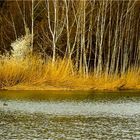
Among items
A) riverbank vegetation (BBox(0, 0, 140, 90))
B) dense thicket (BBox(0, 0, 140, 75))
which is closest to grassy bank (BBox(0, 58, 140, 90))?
riverbank vegetation (BBox(0, 0, 140, 90))

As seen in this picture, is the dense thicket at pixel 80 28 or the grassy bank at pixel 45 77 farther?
the dense thicket at pixel 80 28

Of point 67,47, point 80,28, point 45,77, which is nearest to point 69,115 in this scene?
point 45,77

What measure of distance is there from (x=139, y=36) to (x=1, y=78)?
13.9m

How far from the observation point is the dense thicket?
3766cm

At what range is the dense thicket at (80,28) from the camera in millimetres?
37656

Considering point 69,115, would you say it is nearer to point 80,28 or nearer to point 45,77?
point 45,77

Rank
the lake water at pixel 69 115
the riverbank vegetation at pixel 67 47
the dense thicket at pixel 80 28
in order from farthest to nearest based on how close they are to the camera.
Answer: the dense thicket at pixel 80 28 < the riverbank vegetation at pixel 67 47 < the lake water at pixel 69 115

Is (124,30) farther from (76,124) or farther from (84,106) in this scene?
(76,124)

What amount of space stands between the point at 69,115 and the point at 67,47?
1698 centimetres

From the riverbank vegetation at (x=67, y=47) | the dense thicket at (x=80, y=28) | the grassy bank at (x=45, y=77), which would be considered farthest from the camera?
the dense thicket at (x=80, y=28)

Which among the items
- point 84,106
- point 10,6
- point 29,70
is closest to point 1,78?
point 29,70

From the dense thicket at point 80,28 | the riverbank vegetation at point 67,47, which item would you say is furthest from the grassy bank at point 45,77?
the dense thicket at point 80,28

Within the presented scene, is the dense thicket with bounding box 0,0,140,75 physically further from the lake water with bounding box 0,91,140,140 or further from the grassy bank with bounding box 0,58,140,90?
the lake water with bounding box 0,91,140,140

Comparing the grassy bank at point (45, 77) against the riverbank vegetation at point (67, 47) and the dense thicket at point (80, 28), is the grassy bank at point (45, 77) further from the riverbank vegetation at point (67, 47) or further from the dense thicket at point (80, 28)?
the dense thicket at point (80, 28)
